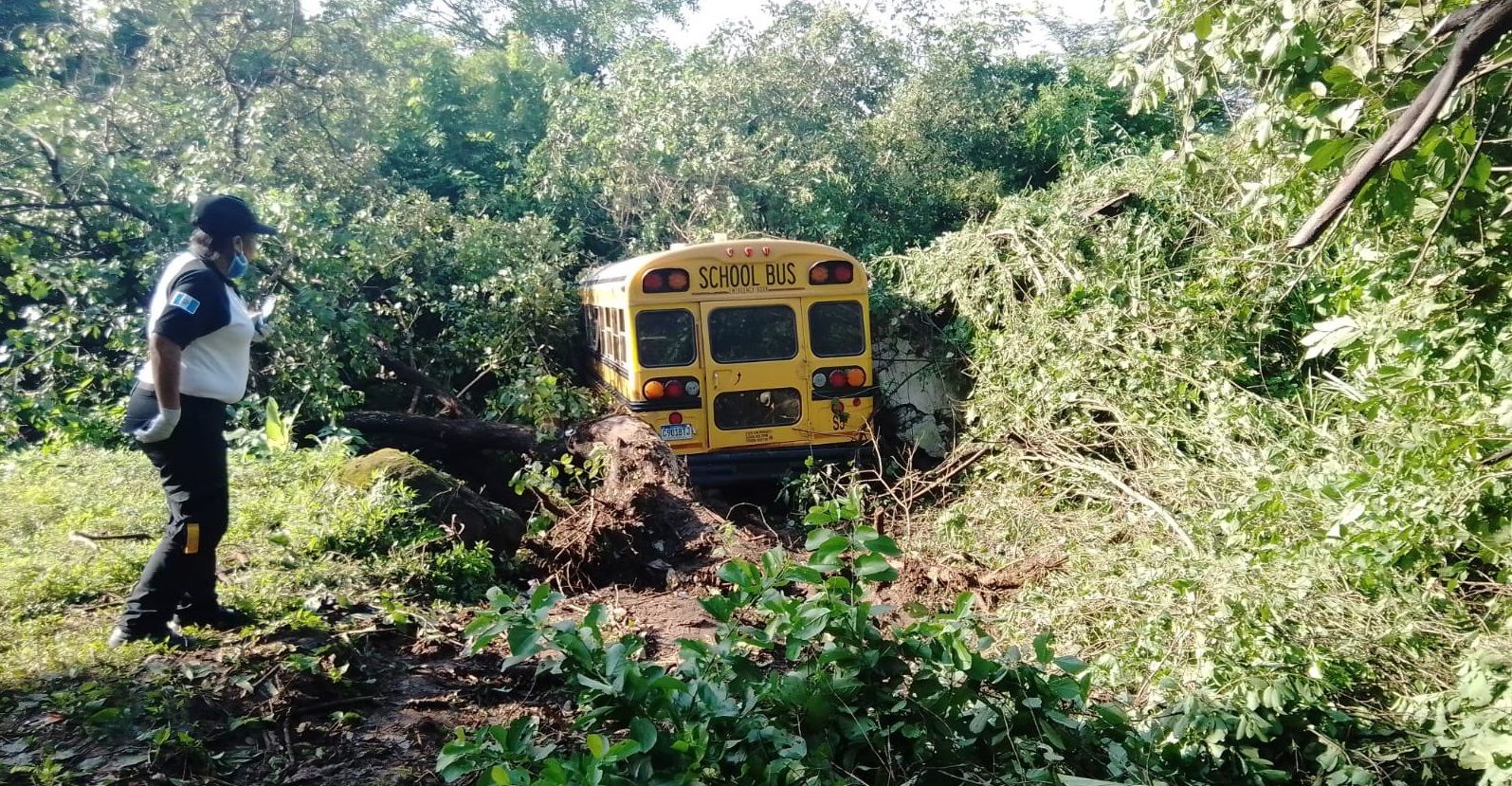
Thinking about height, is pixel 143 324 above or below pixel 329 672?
above

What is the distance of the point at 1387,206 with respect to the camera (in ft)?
12.0

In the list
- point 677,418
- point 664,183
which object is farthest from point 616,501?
point 664,183

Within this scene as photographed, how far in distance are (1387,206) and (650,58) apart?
464 inches

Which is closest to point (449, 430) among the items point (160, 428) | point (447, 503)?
point (447, 503)

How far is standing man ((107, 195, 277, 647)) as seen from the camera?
144 inches

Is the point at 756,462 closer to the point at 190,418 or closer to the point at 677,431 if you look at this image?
the point at 677,431

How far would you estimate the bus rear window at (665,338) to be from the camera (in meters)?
7.41

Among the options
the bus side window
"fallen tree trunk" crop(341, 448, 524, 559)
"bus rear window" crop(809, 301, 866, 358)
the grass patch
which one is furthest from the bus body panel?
the grass patch

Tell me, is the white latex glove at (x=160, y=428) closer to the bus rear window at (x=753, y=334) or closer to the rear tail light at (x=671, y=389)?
the rear tail light at (x=671, y=389)

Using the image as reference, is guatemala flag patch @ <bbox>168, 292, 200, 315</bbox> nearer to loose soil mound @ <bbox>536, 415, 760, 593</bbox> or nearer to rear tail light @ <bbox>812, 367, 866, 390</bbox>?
loose soil mound @ <bbox>536, 415, 760, 593</bbox>

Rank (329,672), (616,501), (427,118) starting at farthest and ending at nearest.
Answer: (427,118) < (616,501) < (329,672)

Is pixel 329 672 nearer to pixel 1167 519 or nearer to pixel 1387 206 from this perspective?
pixel 1167 519

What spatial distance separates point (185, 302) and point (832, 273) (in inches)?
193

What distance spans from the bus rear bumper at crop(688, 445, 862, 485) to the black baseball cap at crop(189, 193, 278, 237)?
404cm
